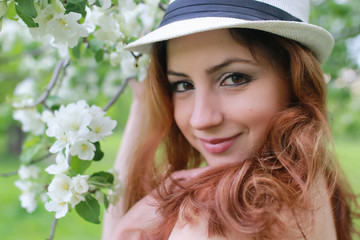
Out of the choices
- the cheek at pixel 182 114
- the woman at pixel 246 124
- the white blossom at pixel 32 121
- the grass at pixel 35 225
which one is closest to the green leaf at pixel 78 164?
the woman at pixel 246 124

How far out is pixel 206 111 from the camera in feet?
4.44

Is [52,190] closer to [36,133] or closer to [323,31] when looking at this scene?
[36,133]

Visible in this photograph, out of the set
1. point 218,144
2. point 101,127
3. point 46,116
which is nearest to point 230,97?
point 218,144

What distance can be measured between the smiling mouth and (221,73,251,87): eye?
166 millimetres

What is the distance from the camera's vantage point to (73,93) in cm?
350

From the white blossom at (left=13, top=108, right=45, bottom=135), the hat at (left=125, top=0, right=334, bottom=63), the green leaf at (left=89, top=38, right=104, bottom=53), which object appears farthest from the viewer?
the white blossom at (left=13, top=108, right=45, bottom=135)

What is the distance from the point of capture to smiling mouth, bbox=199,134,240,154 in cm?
140

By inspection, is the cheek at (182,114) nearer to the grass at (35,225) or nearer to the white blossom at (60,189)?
the white blossom at (60,189)

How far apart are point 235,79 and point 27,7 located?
0.64 metres

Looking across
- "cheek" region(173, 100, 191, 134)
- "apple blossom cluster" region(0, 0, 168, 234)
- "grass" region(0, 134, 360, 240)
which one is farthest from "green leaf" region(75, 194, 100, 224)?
"grass" region(0, 134, 360, 240)

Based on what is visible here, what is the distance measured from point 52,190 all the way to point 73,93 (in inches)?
89.0

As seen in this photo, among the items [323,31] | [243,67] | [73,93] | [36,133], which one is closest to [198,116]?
[243,67]

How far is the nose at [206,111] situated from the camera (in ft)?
4.42

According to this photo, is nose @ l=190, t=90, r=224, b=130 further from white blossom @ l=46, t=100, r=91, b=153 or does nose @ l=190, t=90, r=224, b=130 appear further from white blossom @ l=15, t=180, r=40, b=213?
white blossom @ l=15, t=180, r=40, b=213
